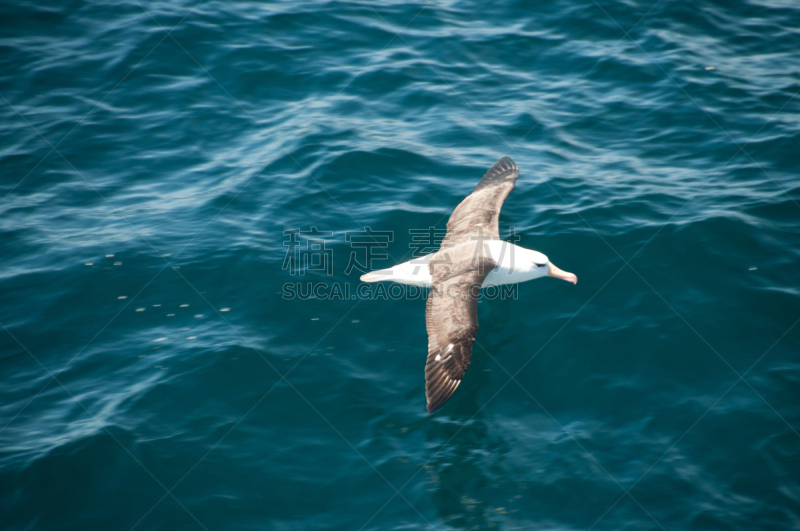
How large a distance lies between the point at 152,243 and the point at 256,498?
5.35 metres

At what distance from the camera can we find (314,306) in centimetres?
930

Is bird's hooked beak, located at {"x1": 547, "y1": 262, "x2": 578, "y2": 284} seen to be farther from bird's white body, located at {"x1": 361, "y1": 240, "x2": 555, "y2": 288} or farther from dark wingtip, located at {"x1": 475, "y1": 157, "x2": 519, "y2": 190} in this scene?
dark wingtip, located at {"x1": 475, "y1": 157, "x2": 519, "y2": 190}

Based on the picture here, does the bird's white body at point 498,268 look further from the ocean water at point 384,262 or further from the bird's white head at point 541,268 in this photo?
the ocean water at point 384,262

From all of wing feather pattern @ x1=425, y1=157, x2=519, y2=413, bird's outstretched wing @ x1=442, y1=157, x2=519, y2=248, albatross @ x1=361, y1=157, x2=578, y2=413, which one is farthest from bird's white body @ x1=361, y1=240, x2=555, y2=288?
bird's outstretched wing @ x1=442, y1=157, x2=519, y2=248

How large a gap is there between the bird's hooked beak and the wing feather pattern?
936 millimetres

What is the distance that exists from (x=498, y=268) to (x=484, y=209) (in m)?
1.45

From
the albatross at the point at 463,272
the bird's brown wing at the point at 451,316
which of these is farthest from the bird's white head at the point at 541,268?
the bird's brown wing at the point at 451,316

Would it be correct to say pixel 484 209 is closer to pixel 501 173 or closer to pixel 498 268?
pixel 501 173

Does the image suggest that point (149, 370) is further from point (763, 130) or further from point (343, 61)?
point (763, 130)

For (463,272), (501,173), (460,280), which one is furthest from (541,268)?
(501,173)

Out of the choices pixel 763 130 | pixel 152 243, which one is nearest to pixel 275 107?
pixel 152 243

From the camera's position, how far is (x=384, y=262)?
10.2 m

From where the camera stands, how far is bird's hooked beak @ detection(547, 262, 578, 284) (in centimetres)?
912

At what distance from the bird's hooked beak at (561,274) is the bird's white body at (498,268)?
57 mm
